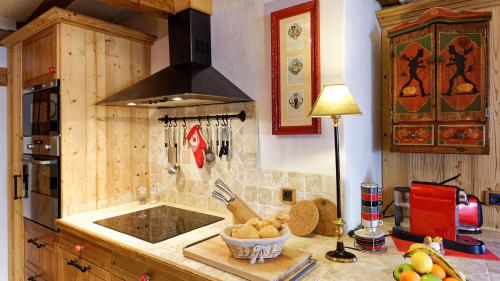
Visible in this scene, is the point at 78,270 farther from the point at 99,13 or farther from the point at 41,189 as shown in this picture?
the point at 99,13

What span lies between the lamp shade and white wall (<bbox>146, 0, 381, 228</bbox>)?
0.97 feet

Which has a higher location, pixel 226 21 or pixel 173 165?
pixel 226 21

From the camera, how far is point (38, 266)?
7.40ft

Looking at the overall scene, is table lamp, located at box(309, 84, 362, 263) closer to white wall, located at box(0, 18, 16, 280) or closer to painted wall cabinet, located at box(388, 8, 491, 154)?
painted wall cabinet, located at box(388, 8, 491, 154)

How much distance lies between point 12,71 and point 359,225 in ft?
9.12

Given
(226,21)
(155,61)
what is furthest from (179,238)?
(155,61)

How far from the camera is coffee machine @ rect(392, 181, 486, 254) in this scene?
1.34 meters

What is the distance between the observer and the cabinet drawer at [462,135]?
1.43 meters

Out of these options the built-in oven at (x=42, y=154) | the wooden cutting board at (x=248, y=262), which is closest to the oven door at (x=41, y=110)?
the built-in oven at (x=42, y=154)

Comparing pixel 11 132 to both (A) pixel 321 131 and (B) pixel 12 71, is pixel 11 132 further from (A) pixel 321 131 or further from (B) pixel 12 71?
(A) pixel 321 131

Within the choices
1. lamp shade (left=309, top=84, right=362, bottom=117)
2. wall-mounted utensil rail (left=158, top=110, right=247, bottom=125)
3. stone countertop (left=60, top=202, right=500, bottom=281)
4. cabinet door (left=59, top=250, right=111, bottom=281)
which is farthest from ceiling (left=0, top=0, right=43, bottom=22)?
lamp shade (left=309, top=84, right=362, bottom=117)

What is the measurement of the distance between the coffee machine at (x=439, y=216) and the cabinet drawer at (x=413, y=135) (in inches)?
9.8

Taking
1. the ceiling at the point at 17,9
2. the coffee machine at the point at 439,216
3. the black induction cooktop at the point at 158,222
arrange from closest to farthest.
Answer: the coffee machine at the point at 439,216 → the black induction cooktop at the point at 158,222 → the ceiling at the point at 17,9

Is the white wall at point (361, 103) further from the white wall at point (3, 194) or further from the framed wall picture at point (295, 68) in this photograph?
the white wall at point (3, 194)
